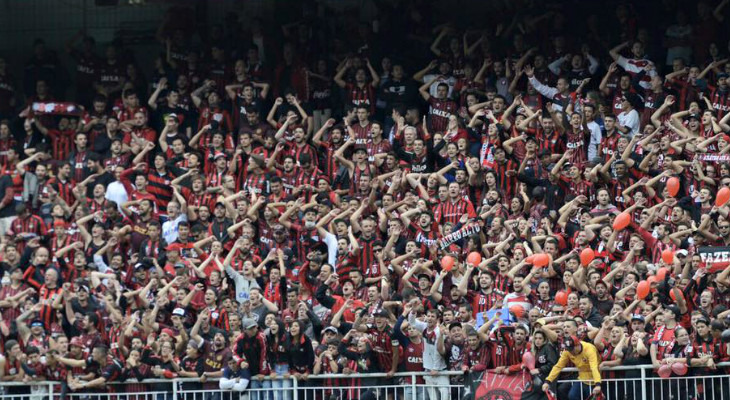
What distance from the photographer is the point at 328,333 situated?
21453 mm

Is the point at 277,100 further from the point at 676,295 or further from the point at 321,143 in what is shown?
the point at 676,295

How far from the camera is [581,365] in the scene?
2016 centimetres

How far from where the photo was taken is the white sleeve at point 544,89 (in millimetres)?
25594

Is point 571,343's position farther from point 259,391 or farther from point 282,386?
point 259,391

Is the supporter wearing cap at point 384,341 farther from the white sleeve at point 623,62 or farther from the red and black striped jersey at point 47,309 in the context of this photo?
the white sleeve at point 623,62

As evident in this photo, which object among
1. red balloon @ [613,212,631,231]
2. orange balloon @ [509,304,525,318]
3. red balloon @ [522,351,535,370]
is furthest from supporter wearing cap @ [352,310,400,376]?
red balloon @ [613,212,631,231]

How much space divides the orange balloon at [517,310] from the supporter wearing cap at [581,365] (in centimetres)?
135

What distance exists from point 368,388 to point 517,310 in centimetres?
198

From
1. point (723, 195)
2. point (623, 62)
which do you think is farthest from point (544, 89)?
point (723, 195)

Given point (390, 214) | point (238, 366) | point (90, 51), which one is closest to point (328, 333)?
point (238, 366)

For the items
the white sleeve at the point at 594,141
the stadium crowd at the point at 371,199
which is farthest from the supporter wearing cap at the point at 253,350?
the white sleeve at the point at 594,141

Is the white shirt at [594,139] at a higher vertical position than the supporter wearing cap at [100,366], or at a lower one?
higher

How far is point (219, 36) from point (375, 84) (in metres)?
3.09

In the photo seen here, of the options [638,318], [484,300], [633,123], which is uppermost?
[633,123]
